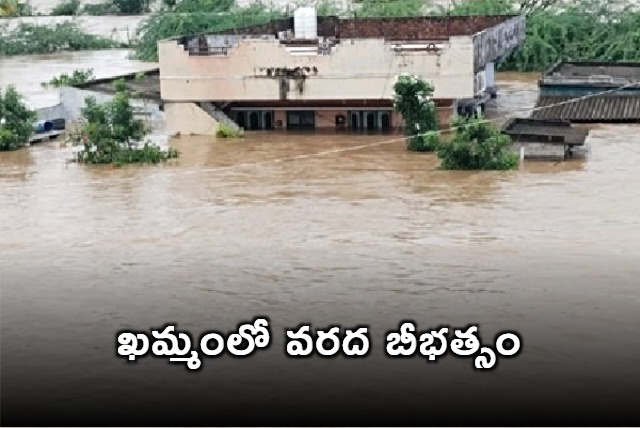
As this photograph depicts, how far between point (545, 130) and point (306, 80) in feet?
18.1

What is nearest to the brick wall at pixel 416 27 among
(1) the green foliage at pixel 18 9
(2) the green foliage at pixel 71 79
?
(2) the green foliage at pixel 71 79

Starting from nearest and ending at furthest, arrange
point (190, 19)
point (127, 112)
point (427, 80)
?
point (127, 112) < point (427, 80) < point (190, 19)

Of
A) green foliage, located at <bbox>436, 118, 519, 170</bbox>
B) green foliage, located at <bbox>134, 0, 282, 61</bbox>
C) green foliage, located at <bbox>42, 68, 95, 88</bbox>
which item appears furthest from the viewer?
green foliage, located at <bbox>134, 0, 282, 61</bbox>

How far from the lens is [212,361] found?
461 inches

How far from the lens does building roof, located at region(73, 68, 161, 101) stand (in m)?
30.4

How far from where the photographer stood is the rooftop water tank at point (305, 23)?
33.4m

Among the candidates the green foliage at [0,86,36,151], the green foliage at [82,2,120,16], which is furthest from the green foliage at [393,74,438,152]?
the green foliage at [82,2,120,16]

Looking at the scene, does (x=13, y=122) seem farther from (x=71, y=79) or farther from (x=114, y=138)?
(x=71, y=79)

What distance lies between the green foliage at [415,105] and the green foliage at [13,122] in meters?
7.64

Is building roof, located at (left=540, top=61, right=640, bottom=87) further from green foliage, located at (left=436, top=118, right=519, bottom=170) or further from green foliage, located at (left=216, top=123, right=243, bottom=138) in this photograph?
green foliage, located at (left=216, top=123, right=243, bottom=138)

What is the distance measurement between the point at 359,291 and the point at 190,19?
105 ft

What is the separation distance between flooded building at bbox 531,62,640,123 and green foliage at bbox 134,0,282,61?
53.8 ft

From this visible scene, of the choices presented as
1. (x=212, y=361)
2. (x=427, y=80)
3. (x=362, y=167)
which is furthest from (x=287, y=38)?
(x=212, y=361)

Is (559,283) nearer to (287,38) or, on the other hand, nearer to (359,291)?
(359,291)
